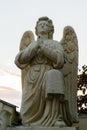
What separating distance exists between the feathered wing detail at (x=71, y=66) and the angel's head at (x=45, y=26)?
34cm

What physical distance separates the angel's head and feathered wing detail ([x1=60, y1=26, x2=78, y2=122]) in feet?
1.13

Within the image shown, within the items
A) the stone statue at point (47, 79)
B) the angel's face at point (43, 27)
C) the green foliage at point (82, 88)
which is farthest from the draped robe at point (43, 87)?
the green foliage at point (82, 88)

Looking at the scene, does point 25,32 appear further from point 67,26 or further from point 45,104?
point 45,104

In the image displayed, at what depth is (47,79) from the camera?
867cm

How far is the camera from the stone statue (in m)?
8.59

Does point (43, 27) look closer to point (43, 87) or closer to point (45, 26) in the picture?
point (45, 26)

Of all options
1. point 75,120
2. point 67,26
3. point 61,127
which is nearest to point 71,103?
point 75,120

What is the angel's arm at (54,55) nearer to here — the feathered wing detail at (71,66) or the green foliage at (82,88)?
the feathered wing detail at (71,66)

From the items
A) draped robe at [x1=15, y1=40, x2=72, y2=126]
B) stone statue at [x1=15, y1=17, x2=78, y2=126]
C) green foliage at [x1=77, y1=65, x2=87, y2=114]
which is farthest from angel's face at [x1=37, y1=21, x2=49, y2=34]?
green foliage at [x1=77, y1=65, x2=87, y2=114]

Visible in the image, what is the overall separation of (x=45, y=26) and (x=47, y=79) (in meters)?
1.33

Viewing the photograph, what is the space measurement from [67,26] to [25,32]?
3.26 feet

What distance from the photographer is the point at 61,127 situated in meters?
8.34

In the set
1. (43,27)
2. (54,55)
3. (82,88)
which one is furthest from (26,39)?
(82,88)

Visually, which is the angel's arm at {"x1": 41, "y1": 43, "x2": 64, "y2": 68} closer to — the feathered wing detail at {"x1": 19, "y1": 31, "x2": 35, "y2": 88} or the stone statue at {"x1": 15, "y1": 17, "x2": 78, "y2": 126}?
the stone statue at {"x1": 15, "y1": 17, "x2": 78, "y2": 126}
